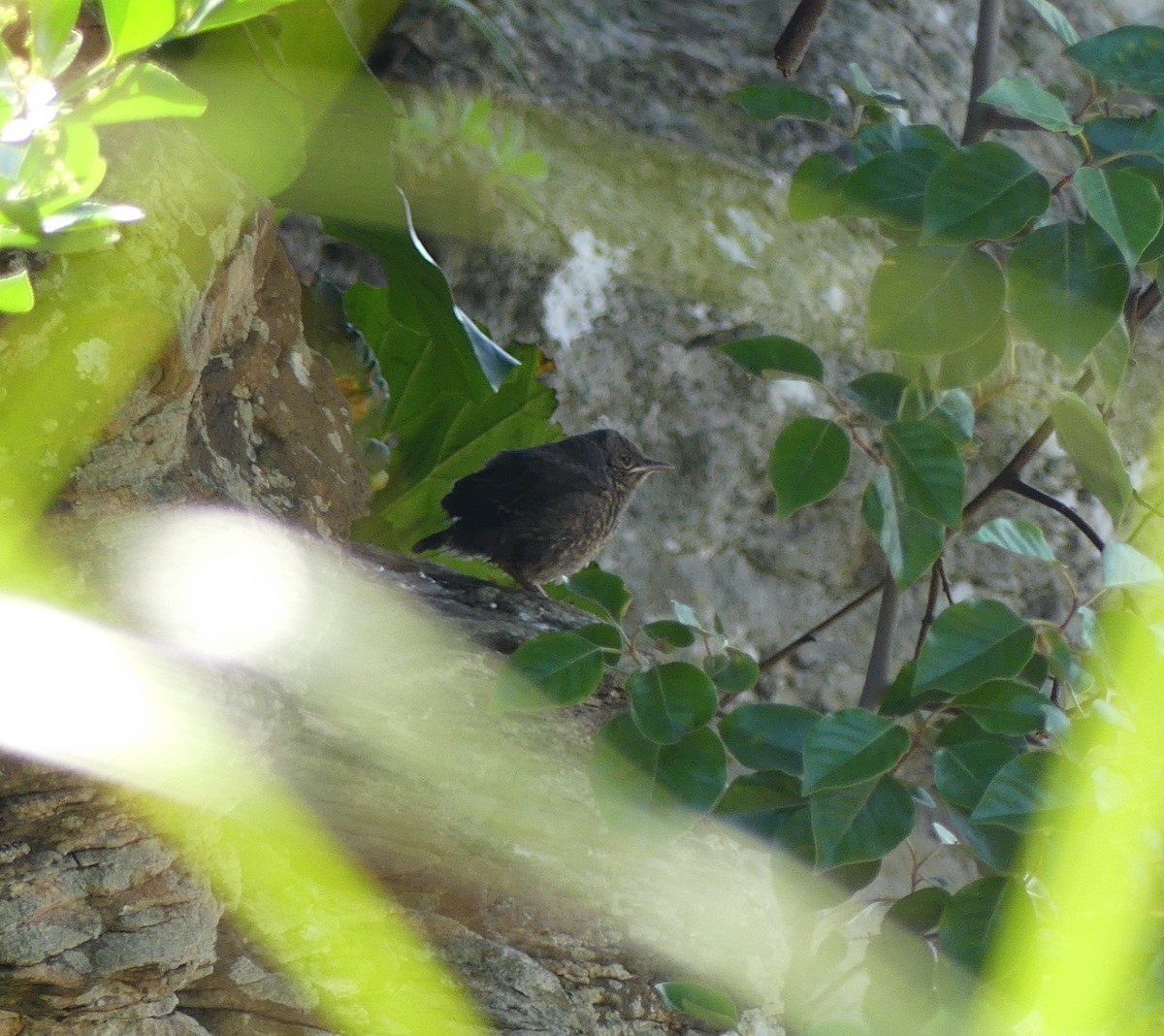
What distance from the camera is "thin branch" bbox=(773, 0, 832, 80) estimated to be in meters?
2.34

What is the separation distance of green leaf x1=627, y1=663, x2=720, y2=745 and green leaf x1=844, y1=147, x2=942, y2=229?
440 millimetres

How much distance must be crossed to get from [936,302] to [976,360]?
0.11m

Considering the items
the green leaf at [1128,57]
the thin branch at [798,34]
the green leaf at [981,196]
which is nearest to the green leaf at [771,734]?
the green leaf at [981,196]

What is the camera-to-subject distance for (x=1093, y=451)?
121 cm

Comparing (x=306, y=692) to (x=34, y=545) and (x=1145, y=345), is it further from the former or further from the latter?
(x=1145, y=345)

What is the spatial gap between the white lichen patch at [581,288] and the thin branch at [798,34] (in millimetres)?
458

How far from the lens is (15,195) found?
471mm

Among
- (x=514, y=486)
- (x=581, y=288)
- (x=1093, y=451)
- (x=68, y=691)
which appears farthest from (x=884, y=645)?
(x=581, y=288)

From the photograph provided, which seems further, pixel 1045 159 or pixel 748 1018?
pixel 1045 159

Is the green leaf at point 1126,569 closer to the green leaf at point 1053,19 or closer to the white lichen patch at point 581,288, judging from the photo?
the green leaf at point 1053,19

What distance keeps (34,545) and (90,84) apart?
54cm

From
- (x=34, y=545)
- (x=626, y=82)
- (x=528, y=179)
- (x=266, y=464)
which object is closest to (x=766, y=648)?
(x=528, y=179)

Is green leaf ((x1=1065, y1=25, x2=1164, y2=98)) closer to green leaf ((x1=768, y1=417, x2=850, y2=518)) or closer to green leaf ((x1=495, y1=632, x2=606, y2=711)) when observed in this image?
green leaf ((x1=768, y1=417, x2=850, y2=518))

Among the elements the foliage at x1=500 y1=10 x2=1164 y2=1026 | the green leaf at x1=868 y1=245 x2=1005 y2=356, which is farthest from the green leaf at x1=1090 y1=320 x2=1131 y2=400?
the green leaf at x1=868 y1=245 x2=1005 y2=356
